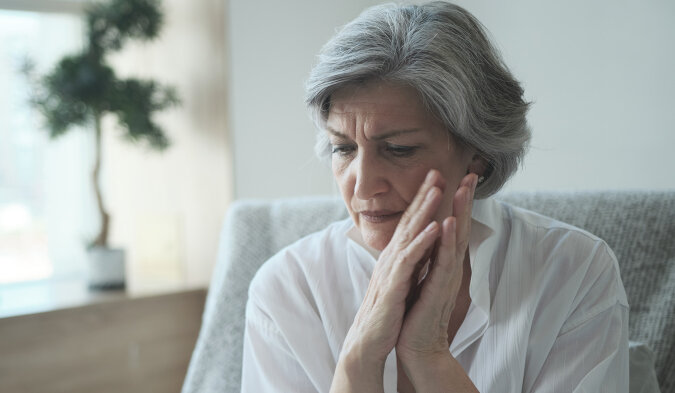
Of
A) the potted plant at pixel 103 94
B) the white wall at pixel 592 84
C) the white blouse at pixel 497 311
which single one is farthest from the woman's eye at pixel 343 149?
the potted plant at pixel 103 94

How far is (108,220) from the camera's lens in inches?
101

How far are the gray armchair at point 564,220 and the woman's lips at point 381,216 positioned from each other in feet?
1.38

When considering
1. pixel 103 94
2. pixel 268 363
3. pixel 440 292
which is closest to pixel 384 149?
pixel 440 292

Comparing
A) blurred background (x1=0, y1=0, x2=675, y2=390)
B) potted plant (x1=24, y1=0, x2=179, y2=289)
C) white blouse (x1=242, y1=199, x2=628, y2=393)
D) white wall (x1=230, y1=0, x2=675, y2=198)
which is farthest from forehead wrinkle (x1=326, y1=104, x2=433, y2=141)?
potted plant (x1=24, y1=0, x2=179, y2=289)

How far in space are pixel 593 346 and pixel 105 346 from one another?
1.85 meters

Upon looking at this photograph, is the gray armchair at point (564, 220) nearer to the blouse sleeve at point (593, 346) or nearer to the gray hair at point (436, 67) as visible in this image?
the blouse sleeve at point (593, 346)

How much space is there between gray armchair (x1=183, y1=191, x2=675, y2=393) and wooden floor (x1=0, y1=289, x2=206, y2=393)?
3.25 ft

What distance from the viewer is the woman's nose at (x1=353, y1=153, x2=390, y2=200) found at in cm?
108

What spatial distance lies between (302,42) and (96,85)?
0.78 meters

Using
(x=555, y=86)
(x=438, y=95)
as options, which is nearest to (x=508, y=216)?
(x=438, y=95)

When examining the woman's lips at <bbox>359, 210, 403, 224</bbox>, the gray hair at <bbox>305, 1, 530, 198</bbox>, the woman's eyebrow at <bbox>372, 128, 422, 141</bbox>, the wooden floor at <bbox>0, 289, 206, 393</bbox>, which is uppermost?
the gray hair at <bbox>305, 1, 530, 198</bbox>

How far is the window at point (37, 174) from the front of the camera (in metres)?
2.72

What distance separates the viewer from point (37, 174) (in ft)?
9.27

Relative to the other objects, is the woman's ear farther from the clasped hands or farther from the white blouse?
the clasped hands
